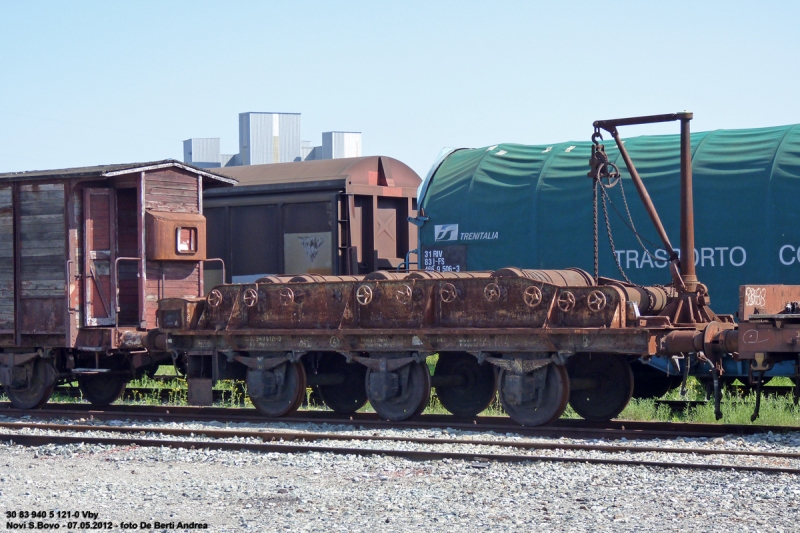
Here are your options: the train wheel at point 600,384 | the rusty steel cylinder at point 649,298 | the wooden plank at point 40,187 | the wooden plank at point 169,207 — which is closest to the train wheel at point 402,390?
the train wheel at point 600,384

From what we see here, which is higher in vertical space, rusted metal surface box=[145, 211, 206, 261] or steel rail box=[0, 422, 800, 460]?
rusted metal surface box=[145, 211, 206, 261]

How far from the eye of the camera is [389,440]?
10422 millimetres

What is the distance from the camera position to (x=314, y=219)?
684 inches

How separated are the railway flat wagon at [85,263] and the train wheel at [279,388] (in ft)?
5.14

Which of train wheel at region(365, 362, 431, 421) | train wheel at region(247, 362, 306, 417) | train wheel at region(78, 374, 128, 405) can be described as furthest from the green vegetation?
train wheel at region(365, 362, 431, 421)

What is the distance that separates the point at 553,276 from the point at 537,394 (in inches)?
52.6

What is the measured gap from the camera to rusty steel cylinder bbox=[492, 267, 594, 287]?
439 inches

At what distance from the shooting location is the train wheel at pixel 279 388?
1255 centimetres

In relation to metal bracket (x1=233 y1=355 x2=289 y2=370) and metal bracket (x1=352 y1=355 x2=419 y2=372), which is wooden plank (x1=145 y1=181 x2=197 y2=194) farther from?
metal bracket (x1=352 y1=355 x2=419 y2=372)

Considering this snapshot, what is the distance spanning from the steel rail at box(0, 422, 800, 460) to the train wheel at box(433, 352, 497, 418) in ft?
6.37

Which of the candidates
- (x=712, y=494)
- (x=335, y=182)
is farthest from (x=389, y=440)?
(x=335, y=182)

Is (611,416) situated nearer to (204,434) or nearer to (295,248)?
(204,434)

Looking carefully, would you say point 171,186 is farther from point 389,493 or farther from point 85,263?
point 389,493

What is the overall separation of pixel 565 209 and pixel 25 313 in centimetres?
754
